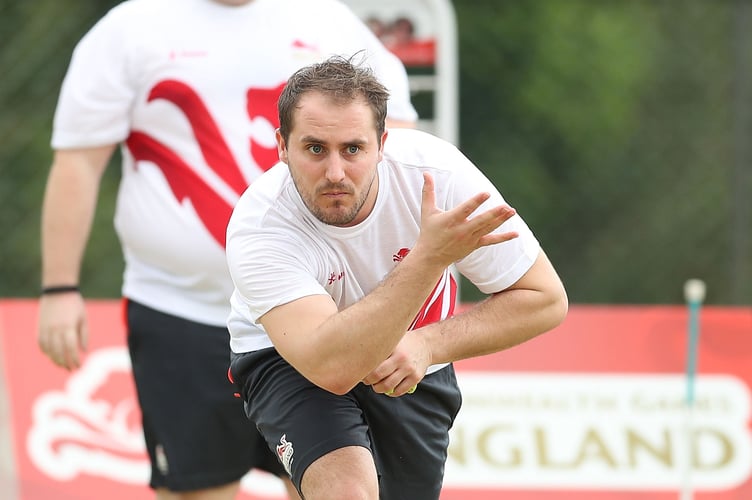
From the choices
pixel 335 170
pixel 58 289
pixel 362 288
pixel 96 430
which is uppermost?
pixel 335 170

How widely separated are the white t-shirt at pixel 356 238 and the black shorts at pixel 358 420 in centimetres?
21

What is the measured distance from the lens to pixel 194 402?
4.07 metres

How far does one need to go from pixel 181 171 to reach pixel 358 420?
1.13 m

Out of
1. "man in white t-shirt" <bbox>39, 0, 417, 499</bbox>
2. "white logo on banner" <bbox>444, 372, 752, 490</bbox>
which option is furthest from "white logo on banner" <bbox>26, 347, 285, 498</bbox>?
"man in white t-shirt" <bbox>39, 0, 417, 499</bbox>

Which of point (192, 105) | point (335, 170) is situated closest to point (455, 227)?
point (335, 170)

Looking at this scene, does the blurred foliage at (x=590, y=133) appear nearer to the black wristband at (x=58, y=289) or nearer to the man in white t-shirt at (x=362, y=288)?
the black wristband at (x=58, y=289)

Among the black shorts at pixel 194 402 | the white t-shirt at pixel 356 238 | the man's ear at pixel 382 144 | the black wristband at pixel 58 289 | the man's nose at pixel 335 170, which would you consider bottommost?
the black shorts at pixel 194 402

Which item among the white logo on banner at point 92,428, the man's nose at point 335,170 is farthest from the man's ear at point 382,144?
the white logo on banner at point 92,428

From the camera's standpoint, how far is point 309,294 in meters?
3.04

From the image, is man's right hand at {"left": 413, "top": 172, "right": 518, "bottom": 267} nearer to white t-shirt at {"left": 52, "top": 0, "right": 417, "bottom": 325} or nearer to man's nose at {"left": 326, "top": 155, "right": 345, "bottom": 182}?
man's nose at {"left": 326, "top": 155, "right": 345, "bottom": 182}

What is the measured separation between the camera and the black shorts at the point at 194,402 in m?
4.04

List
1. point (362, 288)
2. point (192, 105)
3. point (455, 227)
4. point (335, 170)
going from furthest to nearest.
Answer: point (192, 105), point (362, 288), point (335, 170), point (455, 227)

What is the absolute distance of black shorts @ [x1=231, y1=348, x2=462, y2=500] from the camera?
10.4ft

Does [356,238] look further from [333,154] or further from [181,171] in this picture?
[181,171]
